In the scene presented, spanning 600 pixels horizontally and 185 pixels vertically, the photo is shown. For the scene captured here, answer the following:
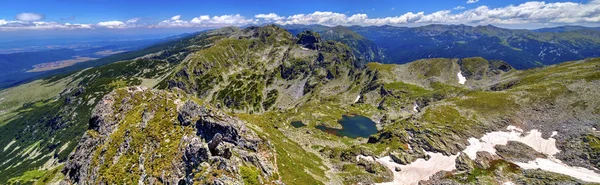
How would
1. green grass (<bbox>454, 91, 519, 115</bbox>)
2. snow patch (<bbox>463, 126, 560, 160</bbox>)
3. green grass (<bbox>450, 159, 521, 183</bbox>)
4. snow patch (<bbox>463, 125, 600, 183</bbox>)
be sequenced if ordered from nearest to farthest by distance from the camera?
green grass (<bbox>450, 159, 521, 183</bbox>) → snow patch (<bbox>463, 125, 600, 183</bbox>) → snow patch (<bbox>463, 126, 560, 160</bbox>) → green grass (<bbox>454, 91, 519, 115</bbox>)

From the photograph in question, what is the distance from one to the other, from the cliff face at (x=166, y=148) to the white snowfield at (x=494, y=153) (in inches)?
2601

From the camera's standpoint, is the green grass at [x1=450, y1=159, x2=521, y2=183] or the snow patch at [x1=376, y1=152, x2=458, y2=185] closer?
the green grass at [x1=450, y1=159, x2=521, y2=183]

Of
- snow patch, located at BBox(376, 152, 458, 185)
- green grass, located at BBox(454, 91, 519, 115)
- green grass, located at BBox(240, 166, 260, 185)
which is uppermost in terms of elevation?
green grass, located at BBox(240, 166, 260, 185)

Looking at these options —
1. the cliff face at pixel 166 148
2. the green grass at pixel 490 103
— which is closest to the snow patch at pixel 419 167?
the green grass at pixel 490 103

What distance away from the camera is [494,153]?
124312 mm

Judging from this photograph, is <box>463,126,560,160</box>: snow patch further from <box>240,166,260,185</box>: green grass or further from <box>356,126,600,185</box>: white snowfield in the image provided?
<box>240,166,260,185</box>: green grass

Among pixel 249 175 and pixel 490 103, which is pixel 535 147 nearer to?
pixel 490 103

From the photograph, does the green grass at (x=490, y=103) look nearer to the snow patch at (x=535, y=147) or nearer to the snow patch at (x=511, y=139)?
the snow patch at (x=535, y=147)

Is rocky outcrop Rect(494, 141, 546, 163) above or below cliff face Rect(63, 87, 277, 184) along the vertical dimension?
below

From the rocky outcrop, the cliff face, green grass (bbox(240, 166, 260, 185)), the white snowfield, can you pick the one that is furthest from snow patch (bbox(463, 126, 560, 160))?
green grass (bbox(240, 166, 260, 185))

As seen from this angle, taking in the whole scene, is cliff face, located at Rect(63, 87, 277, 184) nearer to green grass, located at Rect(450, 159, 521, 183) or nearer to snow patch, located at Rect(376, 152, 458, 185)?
snow patch, located at Rect(376, 152, 458, 185)

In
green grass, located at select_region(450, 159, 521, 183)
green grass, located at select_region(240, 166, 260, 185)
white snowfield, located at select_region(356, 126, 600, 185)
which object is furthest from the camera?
white snowfield, located at select_region(356, 126, 600, 185)

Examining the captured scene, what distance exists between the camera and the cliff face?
49188 mm

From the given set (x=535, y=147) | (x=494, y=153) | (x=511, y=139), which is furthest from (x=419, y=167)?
(x=535, y=147)
